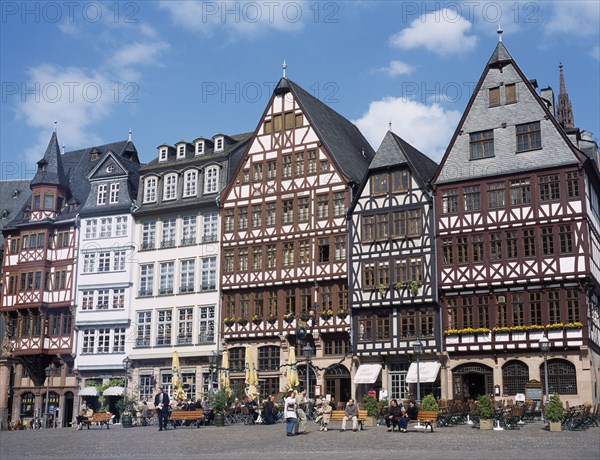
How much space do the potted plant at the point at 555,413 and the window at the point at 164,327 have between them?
27.1m

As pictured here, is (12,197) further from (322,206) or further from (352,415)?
(352,415)

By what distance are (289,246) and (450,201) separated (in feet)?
30.9

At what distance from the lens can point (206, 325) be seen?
50406 mm

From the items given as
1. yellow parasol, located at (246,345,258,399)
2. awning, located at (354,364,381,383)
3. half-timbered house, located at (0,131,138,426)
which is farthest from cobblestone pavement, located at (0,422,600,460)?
half-timbered house, located at (0,131,138,426)

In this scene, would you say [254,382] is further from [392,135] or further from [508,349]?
[392,135]

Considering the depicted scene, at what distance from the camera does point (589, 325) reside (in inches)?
1592

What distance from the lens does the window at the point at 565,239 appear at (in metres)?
40.6

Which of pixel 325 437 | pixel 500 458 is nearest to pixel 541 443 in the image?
pixel 500 458

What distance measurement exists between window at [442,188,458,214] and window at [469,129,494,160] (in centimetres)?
196

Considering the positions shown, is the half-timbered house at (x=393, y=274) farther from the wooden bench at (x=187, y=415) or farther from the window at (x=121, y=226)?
the window at (x=121, y=226)

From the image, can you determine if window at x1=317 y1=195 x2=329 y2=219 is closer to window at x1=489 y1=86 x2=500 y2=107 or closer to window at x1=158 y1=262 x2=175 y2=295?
window at x1=158 y1=262 x2=175 y2=295

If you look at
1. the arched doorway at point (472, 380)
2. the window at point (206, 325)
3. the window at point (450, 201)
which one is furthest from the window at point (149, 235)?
the arched doorway at point (472, 380)

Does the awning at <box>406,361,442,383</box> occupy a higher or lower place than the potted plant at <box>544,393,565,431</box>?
higher

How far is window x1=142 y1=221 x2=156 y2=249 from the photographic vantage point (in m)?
53.6
